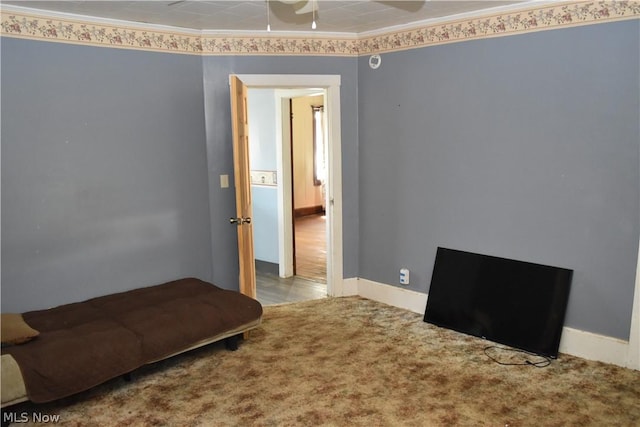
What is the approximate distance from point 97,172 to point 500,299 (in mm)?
3067

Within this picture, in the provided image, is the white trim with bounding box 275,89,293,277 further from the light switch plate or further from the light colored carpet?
the light colored carpet

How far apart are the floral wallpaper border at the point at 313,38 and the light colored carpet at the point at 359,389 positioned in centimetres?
222

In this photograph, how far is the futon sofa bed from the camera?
105 inches

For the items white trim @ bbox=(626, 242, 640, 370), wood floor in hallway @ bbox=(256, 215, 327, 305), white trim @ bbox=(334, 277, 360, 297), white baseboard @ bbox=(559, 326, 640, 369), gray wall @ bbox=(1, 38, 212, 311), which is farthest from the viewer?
wood floor in hallway @ bbox=(256, 215, 327, 305)

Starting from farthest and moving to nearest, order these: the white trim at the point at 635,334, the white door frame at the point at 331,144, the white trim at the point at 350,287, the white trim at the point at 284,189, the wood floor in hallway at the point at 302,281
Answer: the white trim at the point at 284,189 < the wood floor in hallway at the point at 302,281 < the white trim at the point at 350,287 < the white door frame at the point at 331,144 < the white trim at the point at 635,334

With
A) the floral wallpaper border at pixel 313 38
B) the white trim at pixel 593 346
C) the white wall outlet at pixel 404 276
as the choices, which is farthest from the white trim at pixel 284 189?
the white trim at pixel 593 346

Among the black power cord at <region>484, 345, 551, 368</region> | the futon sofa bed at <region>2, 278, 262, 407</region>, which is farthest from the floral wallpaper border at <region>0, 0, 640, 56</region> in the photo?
the black power cord at <region>484, 345, 551, 368</region>

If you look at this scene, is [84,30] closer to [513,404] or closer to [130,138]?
[130,138]

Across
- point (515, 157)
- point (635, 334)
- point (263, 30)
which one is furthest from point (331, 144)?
point (635, 334)

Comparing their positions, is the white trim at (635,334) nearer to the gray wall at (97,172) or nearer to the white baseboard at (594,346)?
the white baseboard at (594,346)

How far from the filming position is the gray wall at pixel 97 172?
3.36 m

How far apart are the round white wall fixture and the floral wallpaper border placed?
49 mm

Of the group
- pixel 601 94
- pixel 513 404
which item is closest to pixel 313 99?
pixel 601 94

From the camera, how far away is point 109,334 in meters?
2.98
